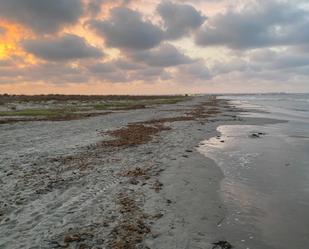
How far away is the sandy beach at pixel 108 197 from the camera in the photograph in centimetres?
764

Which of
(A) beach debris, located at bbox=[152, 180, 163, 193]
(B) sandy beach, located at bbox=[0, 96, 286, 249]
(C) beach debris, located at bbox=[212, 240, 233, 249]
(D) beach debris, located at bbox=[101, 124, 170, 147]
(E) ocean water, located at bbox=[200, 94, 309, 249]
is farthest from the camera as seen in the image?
(D) beach debris, located at bbox=[101, 124, 170, 147]

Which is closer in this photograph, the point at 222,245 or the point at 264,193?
the point at 222,245

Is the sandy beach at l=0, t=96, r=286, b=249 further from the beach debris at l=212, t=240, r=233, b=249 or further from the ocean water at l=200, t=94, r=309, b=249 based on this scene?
the ocean water at l=200, t=94, r=309, b=249

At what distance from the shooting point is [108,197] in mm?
10336

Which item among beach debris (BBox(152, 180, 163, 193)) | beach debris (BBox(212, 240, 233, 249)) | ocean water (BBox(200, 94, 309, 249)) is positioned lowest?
ocean water (BBox(200, 94, 309, 249))

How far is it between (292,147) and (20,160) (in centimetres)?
1519

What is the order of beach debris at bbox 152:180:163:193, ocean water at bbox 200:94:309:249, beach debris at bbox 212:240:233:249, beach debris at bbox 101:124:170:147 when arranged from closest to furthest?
beach debris at bbox 212:240:233:249
ocean water at bbox 200:94:309:249
beach debris at bbox 152:180:163:193
beach debris at bbox 101:124:170:147

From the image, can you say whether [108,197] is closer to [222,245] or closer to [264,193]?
[222,245]

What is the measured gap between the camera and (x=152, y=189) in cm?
1130

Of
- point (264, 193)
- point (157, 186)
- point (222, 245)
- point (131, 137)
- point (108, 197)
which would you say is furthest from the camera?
point (131, 137)

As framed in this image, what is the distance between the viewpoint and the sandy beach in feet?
25.1

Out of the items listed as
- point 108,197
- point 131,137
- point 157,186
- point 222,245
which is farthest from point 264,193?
Answer: point 131,137

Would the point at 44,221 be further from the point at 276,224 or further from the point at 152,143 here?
the point at 152,143

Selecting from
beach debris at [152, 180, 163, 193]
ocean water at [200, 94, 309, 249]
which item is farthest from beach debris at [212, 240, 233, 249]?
beach debris at [152, 180, 163, 193]
